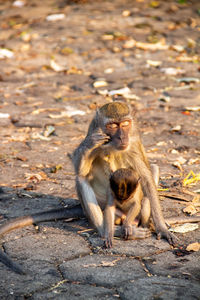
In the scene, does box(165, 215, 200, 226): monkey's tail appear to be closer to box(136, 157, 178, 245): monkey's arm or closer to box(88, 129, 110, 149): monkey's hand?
box(136, 157, 178, 245): monkey's arm

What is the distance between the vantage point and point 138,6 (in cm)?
1348

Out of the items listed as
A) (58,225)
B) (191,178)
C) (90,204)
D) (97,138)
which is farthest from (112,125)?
(191,178)

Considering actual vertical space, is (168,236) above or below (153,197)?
below

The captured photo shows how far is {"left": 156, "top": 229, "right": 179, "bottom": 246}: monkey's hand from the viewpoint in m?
4.67

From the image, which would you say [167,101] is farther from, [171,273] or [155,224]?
[171,273]

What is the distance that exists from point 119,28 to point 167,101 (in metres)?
3.85

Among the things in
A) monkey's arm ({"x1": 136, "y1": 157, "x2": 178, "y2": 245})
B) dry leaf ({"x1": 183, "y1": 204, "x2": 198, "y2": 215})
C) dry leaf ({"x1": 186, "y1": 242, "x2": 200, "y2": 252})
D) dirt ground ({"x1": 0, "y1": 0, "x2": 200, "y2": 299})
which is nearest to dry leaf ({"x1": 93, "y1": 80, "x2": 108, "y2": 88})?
dirt ground ({"x1": 0, "y1": 0, "x2": 200, "y2": 299})

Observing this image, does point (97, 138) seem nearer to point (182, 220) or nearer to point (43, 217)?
point (43, 217)

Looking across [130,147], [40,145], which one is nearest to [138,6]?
[40,145]

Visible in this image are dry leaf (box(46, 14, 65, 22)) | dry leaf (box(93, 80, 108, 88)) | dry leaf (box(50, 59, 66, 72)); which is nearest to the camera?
dry leaf (box(93, 80, 108, 88))

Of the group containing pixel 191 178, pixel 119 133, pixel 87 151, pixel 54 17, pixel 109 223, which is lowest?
pixel 191 178

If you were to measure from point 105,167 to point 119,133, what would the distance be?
433mm

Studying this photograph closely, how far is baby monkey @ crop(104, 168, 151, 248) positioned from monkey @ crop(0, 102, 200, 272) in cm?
4

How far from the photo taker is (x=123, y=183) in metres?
4.75
